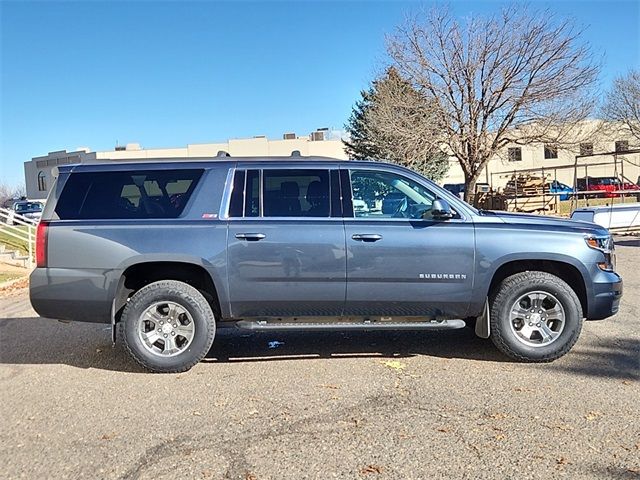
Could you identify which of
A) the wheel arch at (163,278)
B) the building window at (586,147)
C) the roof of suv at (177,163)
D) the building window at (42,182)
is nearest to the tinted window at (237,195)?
the roof of suv at (177,163)

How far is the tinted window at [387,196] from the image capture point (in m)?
5.06

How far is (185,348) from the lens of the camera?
4.97m

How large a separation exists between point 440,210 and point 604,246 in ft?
5.37

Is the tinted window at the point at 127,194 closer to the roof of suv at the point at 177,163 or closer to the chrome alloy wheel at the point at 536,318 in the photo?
the roof of suv at the point at 177,163

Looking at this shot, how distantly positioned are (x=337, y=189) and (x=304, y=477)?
8.94 feet

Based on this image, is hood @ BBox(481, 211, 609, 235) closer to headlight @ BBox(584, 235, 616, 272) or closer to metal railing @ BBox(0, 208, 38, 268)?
headlight @ BBox(584, 235, 616, 272)

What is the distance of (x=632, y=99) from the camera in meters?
36.1

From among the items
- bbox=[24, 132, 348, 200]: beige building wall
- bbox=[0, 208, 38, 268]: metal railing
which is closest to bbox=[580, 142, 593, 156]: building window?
bbox=[0, 208, 38, 268]: metal railing

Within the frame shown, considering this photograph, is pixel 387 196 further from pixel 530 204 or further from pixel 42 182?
pixel 42 182

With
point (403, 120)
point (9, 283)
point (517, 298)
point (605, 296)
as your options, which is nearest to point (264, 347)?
point (517, 298)

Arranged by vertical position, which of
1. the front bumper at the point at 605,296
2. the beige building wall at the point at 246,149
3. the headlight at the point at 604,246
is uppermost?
the beige building wall at the point at 246,149

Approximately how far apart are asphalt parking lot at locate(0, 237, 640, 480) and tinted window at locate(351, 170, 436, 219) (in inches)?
56.4

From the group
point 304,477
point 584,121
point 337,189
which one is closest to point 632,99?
point 584,121

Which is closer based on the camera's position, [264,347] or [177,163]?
[177,163]
